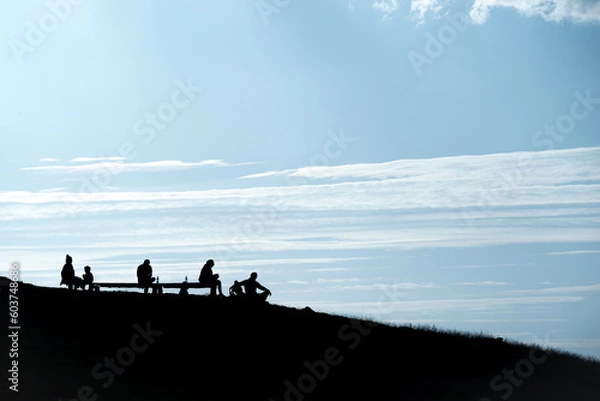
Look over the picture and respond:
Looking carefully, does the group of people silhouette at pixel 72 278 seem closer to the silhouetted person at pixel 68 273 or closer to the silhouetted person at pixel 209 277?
the silhouetted person at pixel 68 273

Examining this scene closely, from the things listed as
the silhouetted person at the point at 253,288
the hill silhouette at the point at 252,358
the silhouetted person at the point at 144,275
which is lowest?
the hill silhouette at the point at 252,358

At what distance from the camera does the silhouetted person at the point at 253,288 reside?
106ft

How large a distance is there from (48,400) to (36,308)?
10965 millimetres

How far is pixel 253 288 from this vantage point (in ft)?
106

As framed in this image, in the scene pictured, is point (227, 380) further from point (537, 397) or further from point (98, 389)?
point (537, 397)

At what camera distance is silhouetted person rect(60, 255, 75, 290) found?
35875mm

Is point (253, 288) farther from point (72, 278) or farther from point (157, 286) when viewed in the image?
point (72, 278)

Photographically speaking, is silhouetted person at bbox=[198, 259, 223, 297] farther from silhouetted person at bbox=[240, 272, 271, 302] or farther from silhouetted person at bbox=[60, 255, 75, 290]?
silhouetted person at bbox=[60, 255, 75, 290]

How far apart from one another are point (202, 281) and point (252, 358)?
305 inches

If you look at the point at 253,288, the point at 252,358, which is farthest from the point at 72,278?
the point at 252,358

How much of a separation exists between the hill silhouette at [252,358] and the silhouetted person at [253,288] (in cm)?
48

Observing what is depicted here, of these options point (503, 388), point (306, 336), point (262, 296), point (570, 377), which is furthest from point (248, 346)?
point (570, 377)

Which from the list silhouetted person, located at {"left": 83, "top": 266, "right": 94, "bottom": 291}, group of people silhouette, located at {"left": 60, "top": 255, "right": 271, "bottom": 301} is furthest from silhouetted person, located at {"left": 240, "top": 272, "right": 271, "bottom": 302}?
→ silhouetted person, located at {"left": 83, "top": 266, "right": 94, "bottom": 291}

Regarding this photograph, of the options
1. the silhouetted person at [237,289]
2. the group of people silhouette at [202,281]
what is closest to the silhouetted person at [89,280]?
the group of people silhouette at [202,281]
